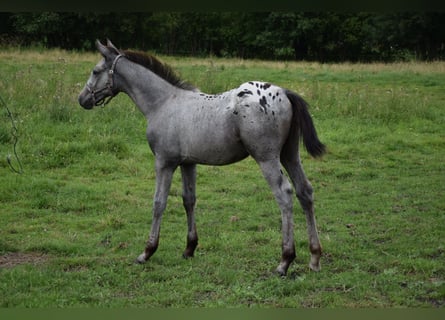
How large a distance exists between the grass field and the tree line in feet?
50.6

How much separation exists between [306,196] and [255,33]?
37502mm

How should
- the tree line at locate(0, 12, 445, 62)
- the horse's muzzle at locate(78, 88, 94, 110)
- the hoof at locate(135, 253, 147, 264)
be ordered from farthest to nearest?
the tree line at locate(0, 12, 445, 62)
the horse's muzzle at locate(78, 88, 94, 110)
the hoof at locate(135, 253, 147, 264)

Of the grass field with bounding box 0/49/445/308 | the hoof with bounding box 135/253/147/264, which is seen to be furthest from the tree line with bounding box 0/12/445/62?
the hoof with bounding box 135/253/147/264

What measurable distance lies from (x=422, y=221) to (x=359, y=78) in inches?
469

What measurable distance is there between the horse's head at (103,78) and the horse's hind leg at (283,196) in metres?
2.09

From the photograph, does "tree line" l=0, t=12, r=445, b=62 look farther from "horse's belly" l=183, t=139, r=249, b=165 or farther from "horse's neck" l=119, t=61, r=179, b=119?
"horse's belly" l=183, t=139, r=249, b=165

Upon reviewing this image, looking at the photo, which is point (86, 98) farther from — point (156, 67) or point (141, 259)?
point (141, 259)

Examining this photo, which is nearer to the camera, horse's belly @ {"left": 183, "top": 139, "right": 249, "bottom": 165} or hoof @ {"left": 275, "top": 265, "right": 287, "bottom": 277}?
hoof @ {"left": 275, "top": 265, "right": 287, "bottom": 277}

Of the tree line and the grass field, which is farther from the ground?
the tree line

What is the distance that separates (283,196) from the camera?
5.12 meters

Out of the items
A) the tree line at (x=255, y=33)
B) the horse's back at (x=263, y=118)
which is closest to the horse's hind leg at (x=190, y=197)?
the horse's back at (x=263, y=118)

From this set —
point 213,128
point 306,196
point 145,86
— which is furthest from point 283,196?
point 145,86

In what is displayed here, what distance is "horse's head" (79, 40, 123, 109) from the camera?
234 inches

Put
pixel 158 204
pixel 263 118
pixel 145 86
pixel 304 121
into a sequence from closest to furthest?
pixel 263 118 → pixel 304 121 → pixel 158 204 → pixel 145 86
